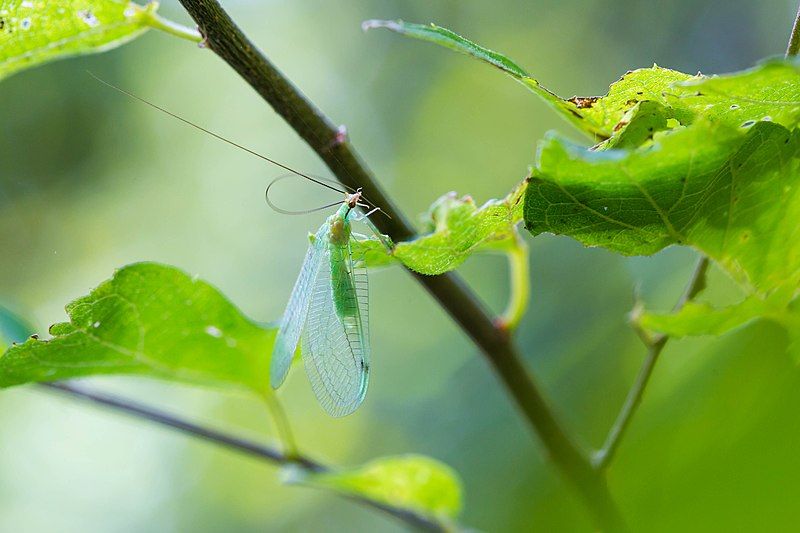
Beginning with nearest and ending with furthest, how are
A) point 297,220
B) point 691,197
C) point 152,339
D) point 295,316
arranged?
point 691,197 → point 152,339 → point 295,316 → point 297,220

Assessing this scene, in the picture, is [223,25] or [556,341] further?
[556,341]

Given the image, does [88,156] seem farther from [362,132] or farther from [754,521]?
[754,521]

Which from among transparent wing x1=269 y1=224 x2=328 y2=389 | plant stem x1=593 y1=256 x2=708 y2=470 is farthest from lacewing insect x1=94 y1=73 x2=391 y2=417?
plant stem x1=593 y1=256 x2=708 y2=470

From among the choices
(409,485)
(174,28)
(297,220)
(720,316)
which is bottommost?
(720,316)

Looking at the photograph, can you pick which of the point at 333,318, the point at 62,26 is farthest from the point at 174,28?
the point at 333,318

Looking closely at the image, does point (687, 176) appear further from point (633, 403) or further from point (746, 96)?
point (633, 403)

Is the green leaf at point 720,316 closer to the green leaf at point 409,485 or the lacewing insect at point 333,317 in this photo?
the green leaf at point 409,485

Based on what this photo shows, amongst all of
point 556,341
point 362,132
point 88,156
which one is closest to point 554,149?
point 556,341
